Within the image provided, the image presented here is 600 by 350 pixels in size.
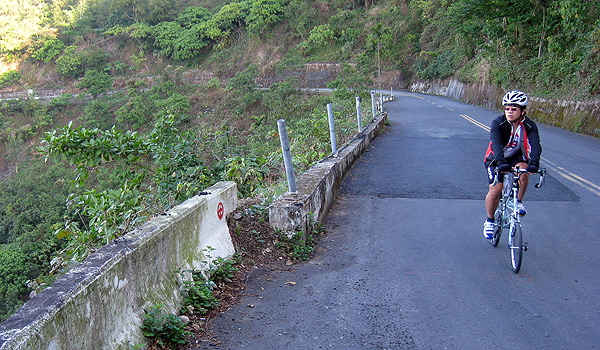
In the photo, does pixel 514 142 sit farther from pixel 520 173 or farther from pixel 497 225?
pixel 497 225

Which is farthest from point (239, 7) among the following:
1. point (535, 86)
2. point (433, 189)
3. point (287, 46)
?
point (433, 189)

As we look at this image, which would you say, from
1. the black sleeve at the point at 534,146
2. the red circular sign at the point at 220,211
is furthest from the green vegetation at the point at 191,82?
the black sleeve at the point at 534,146

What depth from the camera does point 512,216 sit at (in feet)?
17.9

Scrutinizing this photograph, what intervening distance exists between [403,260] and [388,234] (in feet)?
3.45

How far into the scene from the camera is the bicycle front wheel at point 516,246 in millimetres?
5199

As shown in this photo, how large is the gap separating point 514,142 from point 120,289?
4.52 m

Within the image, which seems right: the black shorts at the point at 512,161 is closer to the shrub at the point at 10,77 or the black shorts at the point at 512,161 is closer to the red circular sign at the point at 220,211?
the red circular sign at the point at 220,211

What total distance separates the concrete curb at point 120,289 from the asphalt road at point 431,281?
608 mm

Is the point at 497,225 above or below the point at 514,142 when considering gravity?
below

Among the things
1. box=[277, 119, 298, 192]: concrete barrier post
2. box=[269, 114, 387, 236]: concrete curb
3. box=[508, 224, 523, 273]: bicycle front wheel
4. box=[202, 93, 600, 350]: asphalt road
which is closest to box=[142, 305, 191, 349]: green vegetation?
box=[202, 93, 600, 350]: asphalt road

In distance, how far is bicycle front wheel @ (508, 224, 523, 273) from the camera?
5.20 m

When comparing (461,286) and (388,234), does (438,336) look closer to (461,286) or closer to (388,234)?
(461,286)

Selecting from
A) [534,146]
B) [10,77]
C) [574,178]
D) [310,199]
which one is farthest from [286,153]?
[10,77]

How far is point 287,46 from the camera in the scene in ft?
204
